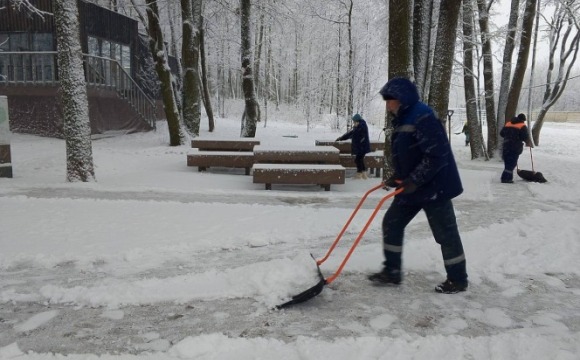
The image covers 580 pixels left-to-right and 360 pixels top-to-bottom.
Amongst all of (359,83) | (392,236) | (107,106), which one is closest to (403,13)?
(392,236)

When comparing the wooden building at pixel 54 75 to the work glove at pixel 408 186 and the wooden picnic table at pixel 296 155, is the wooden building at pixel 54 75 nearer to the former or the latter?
the wooden picnic table at pixel 296 155

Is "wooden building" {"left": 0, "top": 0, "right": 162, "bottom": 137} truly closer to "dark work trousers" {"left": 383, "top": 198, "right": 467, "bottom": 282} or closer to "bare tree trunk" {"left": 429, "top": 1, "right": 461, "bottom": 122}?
"bare tree trunk" {"left": 429, "top": 1, "right": 461, "bottom": 122}

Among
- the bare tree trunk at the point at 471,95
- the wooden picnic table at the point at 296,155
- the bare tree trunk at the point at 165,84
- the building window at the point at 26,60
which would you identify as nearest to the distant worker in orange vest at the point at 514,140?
the wooden picnic table at the point at 296,155

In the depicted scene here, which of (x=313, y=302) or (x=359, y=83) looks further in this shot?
(x=359, y=83)

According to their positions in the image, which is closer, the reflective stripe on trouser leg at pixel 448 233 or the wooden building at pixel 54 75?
the reflective stripe on trouser leg at pixel 448 233

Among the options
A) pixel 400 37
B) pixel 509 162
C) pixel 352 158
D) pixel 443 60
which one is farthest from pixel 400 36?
pixel 509 162

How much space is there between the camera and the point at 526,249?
17.9 ft

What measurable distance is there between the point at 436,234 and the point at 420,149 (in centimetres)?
80

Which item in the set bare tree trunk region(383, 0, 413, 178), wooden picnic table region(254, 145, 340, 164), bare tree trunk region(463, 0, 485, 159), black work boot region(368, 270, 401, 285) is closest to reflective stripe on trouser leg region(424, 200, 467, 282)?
Answer: black work boot region(368, 270, 401, 285)

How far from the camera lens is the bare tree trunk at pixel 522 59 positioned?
1585 cm

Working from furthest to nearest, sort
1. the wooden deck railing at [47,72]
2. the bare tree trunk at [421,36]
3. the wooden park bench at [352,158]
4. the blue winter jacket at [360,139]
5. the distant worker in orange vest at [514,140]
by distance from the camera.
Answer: the wooden deck railing at [47,72] → the bare tree trunk at [421,36] → the wooden park bench at [352,158] → the blue winter jacket at [360,139] → the distant worker in orange vest at [514,140]

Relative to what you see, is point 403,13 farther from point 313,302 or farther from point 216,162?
point 313,302

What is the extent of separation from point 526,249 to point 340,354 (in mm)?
3571

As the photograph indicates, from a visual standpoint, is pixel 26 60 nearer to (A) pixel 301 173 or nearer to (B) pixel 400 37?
(A) pixel 301 173
